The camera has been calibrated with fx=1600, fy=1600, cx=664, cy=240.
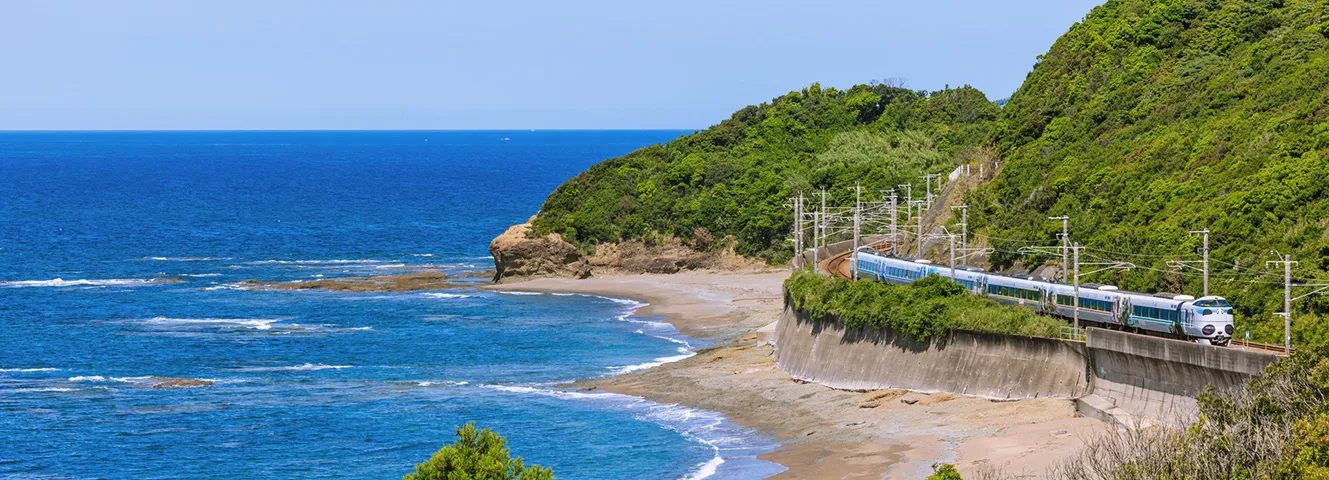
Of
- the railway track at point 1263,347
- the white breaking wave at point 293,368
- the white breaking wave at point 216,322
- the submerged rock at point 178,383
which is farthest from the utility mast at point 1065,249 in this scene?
the white breaking wave at point 216,322

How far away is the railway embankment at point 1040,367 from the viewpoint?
48.8m

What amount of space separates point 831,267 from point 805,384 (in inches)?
975

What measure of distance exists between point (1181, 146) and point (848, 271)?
18340mm

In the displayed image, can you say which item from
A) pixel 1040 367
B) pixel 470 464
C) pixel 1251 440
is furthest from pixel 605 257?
pixel 1251 440

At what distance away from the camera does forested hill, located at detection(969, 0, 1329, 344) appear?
61.2 m

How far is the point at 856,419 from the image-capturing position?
188 ft

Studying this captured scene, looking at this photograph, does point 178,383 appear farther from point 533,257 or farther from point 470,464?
point 533,257

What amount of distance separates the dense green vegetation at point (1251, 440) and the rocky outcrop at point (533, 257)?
79.5 m

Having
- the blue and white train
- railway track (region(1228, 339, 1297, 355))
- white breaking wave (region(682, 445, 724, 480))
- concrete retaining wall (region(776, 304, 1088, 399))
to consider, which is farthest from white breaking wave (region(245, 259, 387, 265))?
railway track (region(1228, 339, 1297, 355))

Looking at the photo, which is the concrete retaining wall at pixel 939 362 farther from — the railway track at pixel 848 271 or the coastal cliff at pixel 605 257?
the coastal cliff at pixel 605 257

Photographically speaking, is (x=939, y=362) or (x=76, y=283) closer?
(x=939, y=362)

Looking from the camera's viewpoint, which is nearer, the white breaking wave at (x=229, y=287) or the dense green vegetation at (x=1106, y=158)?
the dense green vegetation at (x=1106, y=158)

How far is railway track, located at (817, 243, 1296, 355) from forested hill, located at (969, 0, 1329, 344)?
1253 mm

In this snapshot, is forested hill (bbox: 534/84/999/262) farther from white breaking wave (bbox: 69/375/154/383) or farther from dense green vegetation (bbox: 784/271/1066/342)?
white breaking wave (bbox: 69/375/154/383)
